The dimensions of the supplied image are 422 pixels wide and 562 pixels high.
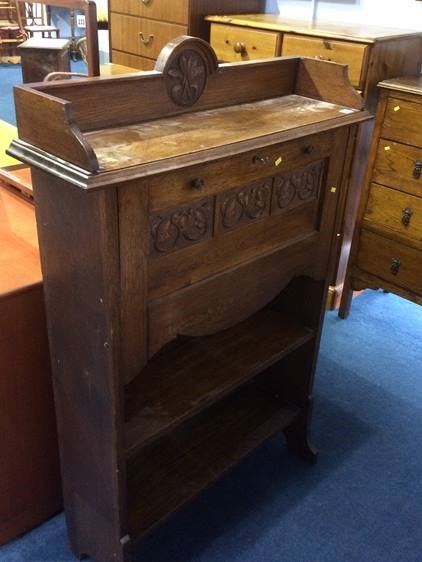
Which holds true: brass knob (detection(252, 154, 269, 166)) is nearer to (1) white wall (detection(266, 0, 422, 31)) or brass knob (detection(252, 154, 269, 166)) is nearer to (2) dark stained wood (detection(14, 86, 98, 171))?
(2) dark stained wood (detection(14, 86, 98, 171))

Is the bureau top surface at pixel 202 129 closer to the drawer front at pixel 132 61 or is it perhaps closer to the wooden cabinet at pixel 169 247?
the wooden cabinet at pixel 169 247

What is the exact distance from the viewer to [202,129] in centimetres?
123

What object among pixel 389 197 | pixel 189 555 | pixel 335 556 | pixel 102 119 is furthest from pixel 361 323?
pixel 102 119

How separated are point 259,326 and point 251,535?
23.7 inches

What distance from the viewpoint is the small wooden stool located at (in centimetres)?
212

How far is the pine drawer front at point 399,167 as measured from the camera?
7.55ft

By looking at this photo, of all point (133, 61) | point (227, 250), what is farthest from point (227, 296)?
point (133, 61)

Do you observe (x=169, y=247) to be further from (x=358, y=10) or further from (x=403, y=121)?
(x=358, y=10)

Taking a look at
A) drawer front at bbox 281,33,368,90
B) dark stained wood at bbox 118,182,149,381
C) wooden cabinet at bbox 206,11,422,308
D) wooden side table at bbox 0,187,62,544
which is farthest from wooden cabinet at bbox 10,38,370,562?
drawer front at bbox 281,33,368,90

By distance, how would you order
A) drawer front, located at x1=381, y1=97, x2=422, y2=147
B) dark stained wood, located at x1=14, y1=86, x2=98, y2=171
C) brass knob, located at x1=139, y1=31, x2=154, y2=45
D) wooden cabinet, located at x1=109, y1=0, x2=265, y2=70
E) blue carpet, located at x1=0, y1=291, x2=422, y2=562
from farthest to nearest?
brass knob, located at x1=139, y1=31, x2=154, y2=45
wooden cabinet, located at x1=109, y1=0, x2=265, y2=70
drawer front, located at x1=381, y1=97, x2=422, y2=147
blue carpet, located at x1=0, y1=291, x2=422, y2=562
dark stained wood, located at x1=14, y1=86, x2=98, y2=171

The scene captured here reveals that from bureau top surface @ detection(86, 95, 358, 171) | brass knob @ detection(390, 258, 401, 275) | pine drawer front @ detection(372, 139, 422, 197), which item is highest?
bureau top surface @ detection(86, 95, 358, 171)

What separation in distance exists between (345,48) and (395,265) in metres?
0.89

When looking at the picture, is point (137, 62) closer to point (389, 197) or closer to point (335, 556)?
point (389, 197)

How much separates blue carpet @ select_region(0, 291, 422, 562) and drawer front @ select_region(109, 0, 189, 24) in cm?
163
